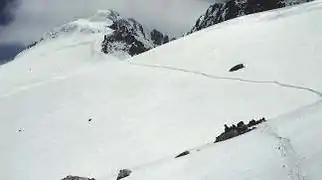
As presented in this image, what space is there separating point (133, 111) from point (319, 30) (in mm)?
15303

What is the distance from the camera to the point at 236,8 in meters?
144

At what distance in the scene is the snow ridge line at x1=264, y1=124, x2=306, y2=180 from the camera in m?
A: 14.4

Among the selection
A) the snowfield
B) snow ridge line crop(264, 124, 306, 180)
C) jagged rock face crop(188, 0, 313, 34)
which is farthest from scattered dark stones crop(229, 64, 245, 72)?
jagged rock face crop(188, 0, 313, 34)

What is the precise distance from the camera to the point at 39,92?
6141 cm

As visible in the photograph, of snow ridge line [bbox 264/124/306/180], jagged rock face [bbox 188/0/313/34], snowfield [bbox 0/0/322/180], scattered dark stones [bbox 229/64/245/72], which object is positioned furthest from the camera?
jagged rock face [bbox 188/0/313/34]

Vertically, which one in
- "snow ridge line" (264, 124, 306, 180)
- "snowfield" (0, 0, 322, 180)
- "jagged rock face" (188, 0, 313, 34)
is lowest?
"snow ridge line" (264, 124, 306, 180)

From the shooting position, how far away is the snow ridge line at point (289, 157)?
14.4 m

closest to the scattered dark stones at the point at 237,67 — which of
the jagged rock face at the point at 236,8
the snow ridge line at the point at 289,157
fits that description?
the snow ridge line at the point at 289,157

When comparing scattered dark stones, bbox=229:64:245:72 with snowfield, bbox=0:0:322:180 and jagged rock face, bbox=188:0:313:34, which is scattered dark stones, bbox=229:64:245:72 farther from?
jagged rock face, bbox=188:0:313:34

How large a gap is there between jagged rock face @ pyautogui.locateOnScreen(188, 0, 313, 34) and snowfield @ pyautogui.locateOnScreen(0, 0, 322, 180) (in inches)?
2812

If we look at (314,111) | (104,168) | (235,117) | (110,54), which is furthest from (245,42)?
(110,54)

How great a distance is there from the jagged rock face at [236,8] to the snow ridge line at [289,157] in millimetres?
105607

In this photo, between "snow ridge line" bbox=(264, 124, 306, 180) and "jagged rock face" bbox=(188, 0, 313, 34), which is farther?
"jagged rock face" bbox=(188, 0, 313, 34)

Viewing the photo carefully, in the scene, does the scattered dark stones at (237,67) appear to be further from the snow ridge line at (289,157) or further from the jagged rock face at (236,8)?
the jagged rock face at (236,8)
